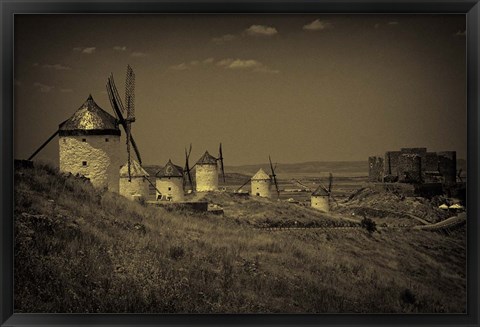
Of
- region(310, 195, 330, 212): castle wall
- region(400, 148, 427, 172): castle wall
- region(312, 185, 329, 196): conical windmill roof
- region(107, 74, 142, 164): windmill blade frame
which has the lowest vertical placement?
region(310, 195, 330, 212): castle wall

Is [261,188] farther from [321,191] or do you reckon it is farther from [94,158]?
[94,158]

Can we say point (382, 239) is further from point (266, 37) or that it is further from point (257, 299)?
point (266, 37)

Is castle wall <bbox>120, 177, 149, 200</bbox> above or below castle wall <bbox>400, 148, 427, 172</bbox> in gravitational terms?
below

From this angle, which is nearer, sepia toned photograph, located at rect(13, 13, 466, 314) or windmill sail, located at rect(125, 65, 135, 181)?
sepia toned photograph, located at rect(13, 13, 466, 314)

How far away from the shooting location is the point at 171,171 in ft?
19.8

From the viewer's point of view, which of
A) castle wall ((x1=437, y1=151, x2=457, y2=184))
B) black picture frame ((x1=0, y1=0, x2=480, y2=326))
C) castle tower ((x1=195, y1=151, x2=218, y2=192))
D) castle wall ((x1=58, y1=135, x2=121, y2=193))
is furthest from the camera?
castle wall ((x1=58, y1=135, x2=121, y2=193))

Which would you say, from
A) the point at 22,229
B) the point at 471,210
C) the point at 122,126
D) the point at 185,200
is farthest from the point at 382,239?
the point at 22,229

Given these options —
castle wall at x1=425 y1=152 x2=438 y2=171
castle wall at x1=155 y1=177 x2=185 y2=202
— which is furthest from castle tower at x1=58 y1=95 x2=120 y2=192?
castle wall at x1=425 y1=152 x2=438 y2=171

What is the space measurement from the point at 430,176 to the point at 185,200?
2564mm

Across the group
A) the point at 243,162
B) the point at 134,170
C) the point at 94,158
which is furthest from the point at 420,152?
the point at 94,158

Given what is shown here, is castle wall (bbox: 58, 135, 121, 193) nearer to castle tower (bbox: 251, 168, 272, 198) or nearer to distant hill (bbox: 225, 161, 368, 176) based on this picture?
distant hill (bbox: 225, 161, 368, 176)

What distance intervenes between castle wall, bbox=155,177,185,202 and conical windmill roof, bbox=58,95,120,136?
27.5 inches

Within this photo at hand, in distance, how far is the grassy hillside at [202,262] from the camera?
570cm

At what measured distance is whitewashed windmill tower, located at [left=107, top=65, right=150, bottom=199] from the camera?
592cm
